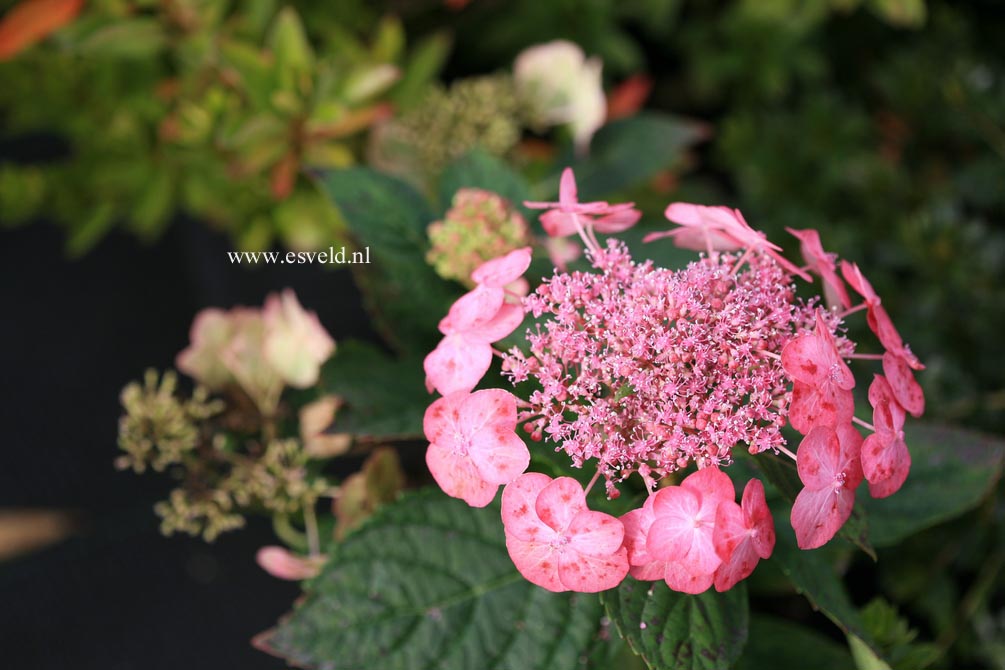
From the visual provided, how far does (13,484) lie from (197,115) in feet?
1.71

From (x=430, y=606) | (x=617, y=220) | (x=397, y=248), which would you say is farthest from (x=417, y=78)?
(x=430, y=606)

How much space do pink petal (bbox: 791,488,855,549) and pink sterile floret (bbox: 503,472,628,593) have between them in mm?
82

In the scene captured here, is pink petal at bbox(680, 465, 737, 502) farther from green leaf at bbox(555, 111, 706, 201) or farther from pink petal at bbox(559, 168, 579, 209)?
green leaf at bbox(555, 111, 706, 201)

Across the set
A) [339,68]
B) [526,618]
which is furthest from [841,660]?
[339,68]

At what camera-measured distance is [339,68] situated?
2.68 feet

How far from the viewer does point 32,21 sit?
808 mm

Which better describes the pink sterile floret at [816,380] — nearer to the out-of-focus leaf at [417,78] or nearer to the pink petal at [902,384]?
the pink petal at [902,384]

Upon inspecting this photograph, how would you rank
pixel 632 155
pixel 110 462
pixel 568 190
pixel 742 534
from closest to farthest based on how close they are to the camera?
1. pixel 742 534
2. pixel 568 190
3. pixel 632 155
4. pixel 110 462

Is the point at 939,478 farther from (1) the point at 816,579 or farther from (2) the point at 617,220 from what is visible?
(2) the point at 617,220

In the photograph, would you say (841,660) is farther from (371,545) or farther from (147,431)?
(147,431)

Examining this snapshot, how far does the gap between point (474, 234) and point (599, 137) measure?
461mm

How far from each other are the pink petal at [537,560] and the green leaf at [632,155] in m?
0.53

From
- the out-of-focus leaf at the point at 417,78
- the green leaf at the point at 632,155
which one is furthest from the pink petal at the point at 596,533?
the out-of-focus leaf at the point at 417,78

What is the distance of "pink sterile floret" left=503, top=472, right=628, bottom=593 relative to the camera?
0.38m
